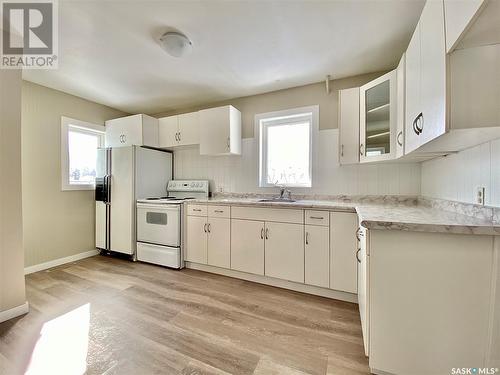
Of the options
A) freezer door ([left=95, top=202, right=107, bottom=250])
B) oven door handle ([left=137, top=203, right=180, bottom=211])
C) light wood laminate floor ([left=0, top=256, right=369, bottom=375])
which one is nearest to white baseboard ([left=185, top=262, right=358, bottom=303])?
light wood laminate floor ([left=0, top=256, right=369, bottom=375])

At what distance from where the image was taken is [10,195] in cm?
178

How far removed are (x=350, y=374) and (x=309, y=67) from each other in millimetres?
2695

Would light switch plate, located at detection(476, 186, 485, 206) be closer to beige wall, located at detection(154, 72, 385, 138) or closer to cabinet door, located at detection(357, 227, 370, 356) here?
cabinet door, located at detection(357, 227, 370, 356)

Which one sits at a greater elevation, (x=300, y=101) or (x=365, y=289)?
(x=300, y=101)

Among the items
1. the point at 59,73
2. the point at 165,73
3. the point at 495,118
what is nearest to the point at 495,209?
the point at 495,118

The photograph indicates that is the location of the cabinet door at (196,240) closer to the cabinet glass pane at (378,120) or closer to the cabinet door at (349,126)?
the cabinet door at (349,126)

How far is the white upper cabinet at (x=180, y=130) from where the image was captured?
3209mm

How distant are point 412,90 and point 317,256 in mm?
1573

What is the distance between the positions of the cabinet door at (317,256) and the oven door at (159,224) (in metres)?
1.68

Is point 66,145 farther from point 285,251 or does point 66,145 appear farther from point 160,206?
point 285,251

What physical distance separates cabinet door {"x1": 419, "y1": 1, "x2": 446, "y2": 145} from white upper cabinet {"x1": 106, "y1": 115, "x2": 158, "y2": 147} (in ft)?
11.0

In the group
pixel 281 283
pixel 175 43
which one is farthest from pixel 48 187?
pixel 281 283

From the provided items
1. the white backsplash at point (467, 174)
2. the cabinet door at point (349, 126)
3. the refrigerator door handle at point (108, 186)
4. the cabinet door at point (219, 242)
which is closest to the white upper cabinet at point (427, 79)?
the white backsplash at point (467, 174)

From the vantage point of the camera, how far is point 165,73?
99.0 inches
